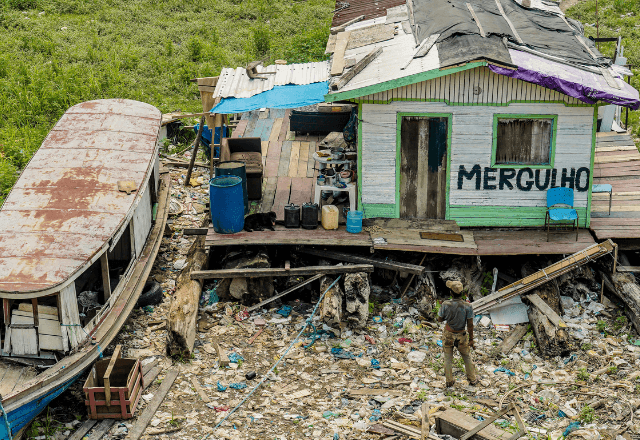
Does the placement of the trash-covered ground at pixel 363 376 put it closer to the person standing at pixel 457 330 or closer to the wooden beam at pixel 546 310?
the person standing at pixel 457 330

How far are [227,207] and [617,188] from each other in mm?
7574

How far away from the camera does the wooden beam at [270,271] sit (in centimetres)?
1141

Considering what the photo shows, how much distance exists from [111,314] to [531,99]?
7398 millimetres

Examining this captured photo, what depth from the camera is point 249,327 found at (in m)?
11.2

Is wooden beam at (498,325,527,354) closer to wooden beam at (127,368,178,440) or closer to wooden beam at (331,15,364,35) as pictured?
wooden beam at (127,368,178,440)

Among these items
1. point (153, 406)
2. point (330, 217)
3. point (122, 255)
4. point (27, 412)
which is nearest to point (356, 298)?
point (330, 217)

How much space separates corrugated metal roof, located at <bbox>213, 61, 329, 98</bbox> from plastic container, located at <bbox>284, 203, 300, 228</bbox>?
224cm

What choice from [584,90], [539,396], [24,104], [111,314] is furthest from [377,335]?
[24,104]

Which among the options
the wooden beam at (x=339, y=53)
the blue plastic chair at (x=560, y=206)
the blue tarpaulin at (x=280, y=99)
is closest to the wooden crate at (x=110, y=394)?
the blue tarpaulin at (x=280, y=99)

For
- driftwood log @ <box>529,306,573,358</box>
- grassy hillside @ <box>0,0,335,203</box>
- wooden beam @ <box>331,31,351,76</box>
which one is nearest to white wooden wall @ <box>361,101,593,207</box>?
wooden beam @ <box>331,31,351,76</box>

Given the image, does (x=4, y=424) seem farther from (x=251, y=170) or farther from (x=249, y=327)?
(x=251, y=170)

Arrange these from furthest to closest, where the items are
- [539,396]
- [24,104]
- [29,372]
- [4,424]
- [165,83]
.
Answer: [165,83] → [24,104] → [539,396] → [29,372] → [4,424]

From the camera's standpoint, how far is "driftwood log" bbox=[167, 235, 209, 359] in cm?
1025

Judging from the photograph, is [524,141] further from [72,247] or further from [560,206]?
[72,247]
